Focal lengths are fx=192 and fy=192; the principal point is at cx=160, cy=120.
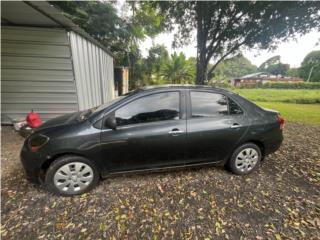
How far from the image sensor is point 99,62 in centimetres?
859

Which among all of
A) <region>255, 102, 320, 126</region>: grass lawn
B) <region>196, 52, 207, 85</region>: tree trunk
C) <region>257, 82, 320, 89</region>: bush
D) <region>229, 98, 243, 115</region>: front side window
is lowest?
<region>255, 102, 320, 126</region>: grass lawn

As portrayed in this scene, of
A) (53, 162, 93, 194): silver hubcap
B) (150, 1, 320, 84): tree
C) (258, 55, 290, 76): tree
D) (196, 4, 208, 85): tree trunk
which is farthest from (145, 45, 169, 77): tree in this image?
(258, 55, 290, 76): tree

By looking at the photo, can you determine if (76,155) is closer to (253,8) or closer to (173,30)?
(253,8)

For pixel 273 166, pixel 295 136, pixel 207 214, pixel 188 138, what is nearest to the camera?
pixel 207 214

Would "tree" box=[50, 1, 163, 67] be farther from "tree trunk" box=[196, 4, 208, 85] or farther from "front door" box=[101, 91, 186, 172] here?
"front door" box=[101, 91, 186, 172]

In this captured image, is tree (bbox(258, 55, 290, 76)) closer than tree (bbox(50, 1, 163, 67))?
No

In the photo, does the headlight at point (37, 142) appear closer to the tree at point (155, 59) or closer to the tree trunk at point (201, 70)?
the tree trunk at point (201, 70)

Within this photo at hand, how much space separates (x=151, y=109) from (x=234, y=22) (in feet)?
25.9

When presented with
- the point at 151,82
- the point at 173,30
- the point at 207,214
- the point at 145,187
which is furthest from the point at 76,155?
the point at 151,82

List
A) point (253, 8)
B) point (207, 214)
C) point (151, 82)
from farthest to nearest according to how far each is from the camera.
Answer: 1. point (151, 82)
2. point (253, 8)
3. point (207, 214)

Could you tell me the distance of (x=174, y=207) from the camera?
8.49ft

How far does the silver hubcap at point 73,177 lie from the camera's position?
2693mm

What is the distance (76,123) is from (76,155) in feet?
1.51

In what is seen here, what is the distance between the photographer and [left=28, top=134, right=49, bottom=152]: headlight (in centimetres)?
264
